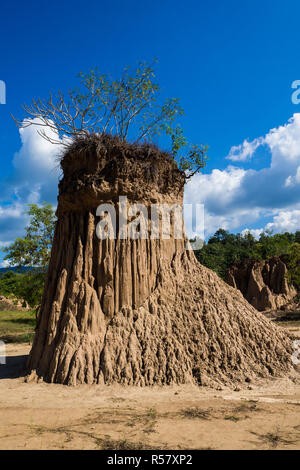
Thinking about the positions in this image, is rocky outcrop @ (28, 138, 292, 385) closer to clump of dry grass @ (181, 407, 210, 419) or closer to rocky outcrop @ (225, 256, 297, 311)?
clump of dry grass @ (181, 407, 210, 419)

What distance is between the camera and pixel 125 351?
8.27m

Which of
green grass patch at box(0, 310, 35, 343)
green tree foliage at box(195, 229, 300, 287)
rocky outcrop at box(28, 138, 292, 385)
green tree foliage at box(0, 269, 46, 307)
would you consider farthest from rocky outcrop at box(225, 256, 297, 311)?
rocky outcrop at box(28, 138, 292, 385)

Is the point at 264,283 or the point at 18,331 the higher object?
the point at 264,283

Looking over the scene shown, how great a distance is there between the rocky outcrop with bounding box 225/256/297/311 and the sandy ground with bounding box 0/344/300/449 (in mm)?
22859

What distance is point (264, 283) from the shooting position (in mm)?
32438

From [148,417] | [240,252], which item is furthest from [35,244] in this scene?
[240,252]

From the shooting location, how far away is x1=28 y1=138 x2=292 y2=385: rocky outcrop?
322 inches

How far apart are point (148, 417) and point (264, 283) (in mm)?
28576

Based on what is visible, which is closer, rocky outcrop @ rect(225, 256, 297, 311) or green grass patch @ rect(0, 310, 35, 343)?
green grass patch @ rect(0, 310, 35, 343)

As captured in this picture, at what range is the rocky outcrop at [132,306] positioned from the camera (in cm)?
818

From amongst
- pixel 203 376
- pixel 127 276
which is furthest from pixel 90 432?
pixel 127 276

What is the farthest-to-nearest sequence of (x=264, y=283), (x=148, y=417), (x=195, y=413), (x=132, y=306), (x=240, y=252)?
(x=240, y=252), (x=264, y=283), (x=132, y=306), (x=195, y=413), (x=148, y=417)

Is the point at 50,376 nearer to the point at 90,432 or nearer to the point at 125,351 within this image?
the point at 125,351

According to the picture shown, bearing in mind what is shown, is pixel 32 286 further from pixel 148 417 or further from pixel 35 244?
pixel 148 417
